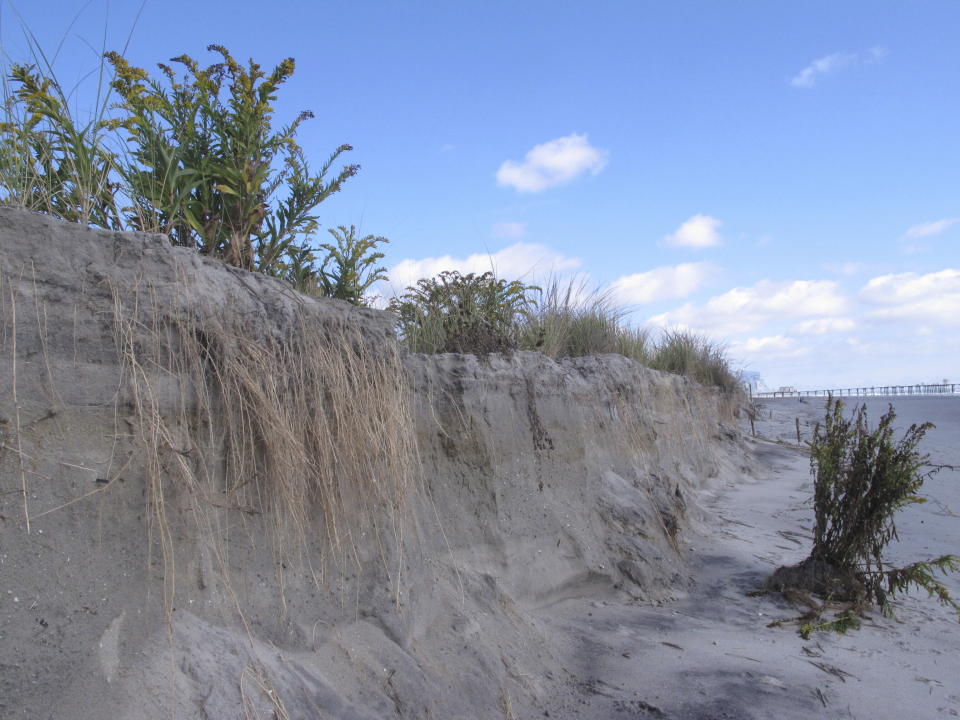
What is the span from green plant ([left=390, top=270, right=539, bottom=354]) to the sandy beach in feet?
6.51

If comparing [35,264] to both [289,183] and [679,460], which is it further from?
[679,460]

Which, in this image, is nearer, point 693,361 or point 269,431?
point 269,431

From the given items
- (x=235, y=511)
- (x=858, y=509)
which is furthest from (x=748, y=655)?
(x=235, y=511)

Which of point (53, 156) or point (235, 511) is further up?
point (53, 156)

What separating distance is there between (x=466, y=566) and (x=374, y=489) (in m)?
0.81

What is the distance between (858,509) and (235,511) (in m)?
4.11

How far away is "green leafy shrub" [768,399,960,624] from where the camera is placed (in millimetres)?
4496

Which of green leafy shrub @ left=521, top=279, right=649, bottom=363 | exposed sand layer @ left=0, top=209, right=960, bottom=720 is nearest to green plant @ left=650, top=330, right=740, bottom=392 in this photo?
green leafy shrub @ left=521, top=279, right=649, bottom=363

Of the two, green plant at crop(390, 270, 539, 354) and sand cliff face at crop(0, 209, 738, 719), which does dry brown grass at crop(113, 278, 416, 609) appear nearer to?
sand cliff face at crop(0, 209, 738, 719)

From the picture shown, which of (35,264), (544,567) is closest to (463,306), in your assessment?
(544,567)

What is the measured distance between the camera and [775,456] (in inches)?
487

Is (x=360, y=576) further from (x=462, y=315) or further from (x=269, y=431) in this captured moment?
(x=462, y=315)

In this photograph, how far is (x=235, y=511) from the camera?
2803 millimetres

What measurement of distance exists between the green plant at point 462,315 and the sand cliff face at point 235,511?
834 millimetres
